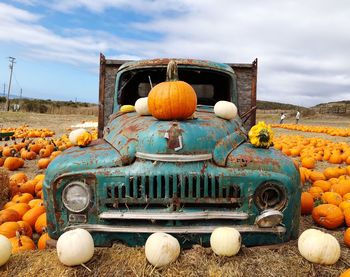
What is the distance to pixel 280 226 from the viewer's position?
295 cm

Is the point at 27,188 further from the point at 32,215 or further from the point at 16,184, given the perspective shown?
the point at 32,215

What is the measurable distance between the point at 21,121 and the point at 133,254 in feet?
83.1

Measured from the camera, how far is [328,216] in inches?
181

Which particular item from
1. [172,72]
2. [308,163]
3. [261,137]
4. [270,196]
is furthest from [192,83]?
[308,163]

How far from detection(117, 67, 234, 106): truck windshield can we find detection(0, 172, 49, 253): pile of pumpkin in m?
1.85

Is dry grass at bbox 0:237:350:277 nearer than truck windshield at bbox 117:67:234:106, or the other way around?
dry grass at bbox 0:237:350:277

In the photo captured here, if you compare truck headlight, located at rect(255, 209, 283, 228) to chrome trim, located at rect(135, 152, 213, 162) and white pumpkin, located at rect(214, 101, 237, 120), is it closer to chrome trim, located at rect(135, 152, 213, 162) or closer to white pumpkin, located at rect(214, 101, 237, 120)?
chrome trim, located at rect(135, 152, 213, 162)

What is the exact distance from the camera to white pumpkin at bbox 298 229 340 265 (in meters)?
2.79

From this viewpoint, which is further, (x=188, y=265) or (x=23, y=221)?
(x=23, y=221)

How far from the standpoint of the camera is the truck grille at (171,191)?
282 centimetres

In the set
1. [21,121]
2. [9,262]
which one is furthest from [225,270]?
[21,121]

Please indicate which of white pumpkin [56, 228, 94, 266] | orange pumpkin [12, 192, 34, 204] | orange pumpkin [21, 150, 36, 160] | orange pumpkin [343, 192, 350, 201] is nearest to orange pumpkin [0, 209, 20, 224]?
orange pumpkin [12, 192, 34, 204]

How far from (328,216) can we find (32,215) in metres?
3.78

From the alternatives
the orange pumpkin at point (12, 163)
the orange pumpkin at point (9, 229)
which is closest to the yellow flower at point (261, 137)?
the orange pumpkin at point (9, 229)
